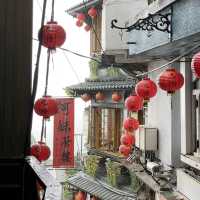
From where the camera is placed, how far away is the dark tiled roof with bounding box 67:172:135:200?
787 inches

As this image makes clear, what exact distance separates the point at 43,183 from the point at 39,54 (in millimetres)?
1459

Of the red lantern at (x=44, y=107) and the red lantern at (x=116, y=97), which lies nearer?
the red lantern at (x=44, y=107)

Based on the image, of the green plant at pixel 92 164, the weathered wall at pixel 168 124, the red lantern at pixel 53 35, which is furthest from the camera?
the green plant at pixel 92 164

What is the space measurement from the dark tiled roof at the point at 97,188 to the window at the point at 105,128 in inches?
77.0

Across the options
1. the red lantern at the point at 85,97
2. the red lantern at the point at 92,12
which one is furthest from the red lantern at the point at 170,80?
the red lantern at the point at 85,97

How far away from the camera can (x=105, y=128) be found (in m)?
23.6

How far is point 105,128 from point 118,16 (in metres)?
8.86

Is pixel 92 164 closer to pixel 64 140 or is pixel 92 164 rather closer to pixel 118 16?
pixel 64 140

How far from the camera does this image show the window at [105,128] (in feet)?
74.3

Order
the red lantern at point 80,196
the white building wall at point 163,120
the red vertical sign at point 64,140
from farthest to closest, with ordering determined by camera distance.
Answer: the red lantern at point 80,196
the red vertical sign at point 64,140
the white building wall at point 163,120

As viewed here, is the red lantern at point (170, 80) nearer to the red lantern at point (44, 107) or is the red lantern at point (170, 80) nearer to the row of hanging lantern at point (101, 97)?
the red lantern at point (44, 107)

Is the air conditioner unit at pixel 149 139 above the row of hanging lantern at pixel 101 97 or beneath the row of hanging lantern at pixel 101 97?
beneath

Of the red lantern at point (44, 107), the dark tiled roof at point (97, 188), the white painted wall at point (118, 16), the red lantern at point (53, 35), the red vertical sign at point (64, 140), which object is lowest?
the dark tiled roof at point (97, 188)

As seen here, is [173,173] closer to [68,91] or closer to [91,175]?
[91,175]
